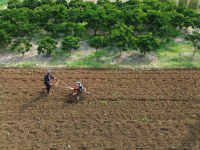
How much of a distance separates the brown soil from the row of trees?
9.77 ft

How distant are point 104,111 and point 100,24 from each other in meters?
10.8

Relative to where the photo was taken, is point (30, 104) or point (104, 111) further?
point (30, 104)

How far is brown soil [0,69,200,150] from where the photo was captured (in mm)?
12562

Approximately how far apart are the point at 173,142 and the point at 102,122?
402 cm

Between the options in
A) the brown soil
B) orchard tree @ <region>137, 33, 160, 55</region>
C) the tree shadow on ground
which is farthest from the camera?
orchard tree @ <region>137, 33, 160, 55</region>

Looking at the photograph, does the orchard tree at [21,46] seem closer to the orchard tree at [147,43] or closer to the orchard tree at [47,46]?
the orchard tree at [47,46]

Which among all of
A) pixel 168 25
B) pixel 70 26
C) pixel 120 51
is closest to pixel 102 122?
pixel 120 51

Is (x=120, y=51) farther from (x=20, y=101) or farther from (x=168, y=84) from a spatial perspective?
(x=20, y=101)

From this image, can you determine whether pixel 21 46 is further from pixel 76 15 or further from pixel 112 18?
pixel 112 18

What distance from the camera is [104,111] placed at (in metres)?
14.4

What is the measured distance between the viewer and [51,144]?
40.7 ft

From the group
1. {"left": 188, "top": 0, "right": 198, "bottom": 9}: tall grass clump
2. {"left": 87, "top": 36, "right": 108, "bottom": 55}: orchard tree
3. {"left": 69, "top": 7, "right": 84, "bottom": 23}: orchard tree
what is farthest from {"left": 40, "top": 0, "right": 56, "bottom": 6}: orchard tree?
{"left": 188, "top": 0, "right": 198, "bottom": 9}: tall grass clump

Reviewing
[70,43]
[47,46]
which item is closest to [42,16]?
[47,46]

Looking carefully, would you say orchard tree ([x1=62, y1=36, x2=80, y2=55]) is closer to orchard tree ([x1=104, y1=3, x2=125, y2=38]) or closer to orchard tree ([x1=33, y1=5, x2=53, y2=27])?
orchard tree ([x1=104, y1=3, x2=125, y2=38])
